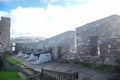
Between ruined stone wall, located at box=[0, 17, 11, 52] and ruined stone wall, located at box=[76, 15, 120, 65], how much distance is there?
20.1 metres

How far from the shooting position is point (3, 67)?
64.6ft

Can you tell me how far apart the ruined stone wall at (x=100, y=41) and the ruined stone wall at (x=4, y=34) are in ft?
65.9

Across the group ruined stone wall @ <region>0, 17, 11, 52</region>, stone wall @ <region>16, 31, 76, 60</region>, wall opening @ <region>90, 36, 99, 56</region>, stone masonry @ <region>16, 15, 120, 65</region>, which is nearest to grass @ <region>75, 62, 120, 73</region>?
stone masonry @ <region>16, 15, 120, 65</region>

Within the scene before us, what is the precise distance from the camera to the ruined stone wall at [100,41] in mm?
7793

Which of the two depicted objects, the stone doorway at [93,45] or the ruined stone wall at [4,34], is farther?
the ruined stone wall at [4,34]

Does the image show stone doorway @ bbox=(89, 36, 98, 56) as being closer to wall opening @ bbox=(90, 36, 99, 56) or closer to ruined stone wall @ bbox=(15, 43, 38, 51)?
wall opening @ bbox=(90, 36, 99, 56)

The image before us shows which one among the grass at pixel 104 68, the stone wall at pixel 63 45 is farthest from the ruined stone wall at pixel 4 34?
the grass at pixel 104 68

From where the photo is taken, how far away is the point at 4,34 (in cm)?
2858

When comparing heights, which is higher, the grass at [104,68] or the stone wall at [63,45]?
the stone wall at [63,45]

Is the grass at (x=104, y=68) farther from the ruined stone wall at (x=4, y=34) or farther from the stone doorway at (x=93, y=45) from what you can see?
the ruined stone wall at (x=4, y=34)

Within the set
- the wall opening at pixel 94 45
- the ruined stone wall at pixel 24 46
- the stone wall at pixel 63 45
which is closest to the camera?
the wall opening at pixel 94 45

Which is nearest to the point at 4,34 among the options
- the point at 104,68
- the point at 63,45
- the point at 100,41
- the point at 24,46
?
the point at 24,46

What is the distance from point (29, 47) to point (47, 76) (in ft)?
59.5

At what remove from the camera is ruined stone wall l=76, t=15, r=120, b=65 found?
779 cm
